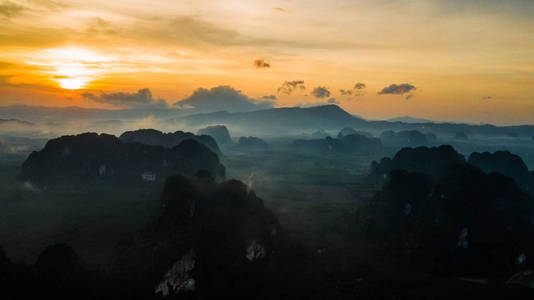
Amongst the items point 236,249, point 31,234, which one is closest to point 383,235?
point 236,249

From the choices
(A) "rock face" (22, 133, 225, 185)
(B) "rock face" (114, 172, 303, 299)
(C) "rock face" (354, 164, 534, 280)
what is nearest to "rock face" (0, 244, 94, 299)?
(B) "rock face" (114, 172, 303, 299)

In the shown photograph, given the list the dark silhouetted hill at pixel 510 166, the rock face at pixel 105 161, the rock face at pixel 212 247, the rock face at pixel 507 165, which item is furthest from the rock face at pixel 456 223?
the rock face at pixel 105 161

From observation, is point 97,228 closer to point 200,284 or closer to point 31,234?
point 31,234

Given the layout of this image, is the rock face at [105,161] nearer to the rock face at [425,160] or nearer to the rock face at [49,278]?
the rock face at [49,278]

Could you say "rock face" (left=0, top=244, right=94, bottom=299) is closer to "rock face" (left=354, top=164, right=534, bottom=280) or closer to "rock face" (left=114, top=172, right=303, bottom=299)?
"rock face" (left=114, top=172, right=303, bottom=299)

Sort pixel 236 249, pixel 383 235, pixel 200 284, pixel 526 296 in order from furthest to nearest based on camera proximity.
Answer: pixel 383 235 → pixel 236 249 → pixel 200 284 → pixel 526 296
